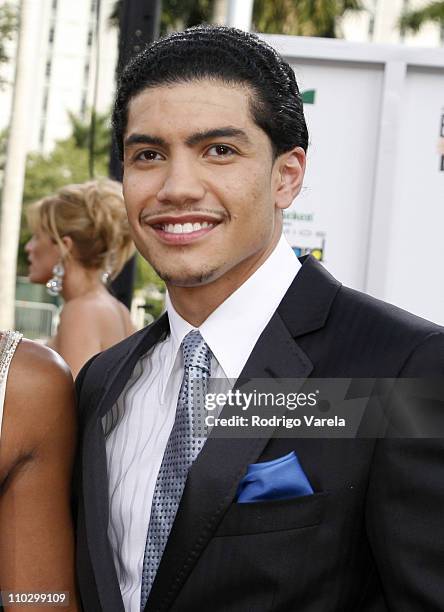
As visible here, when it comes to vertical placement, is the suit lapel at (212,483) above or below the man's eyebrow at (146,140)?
below

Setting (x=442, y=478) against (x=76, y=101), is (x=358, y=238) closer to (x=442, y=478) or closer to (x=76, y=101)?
(x=442, y=478)

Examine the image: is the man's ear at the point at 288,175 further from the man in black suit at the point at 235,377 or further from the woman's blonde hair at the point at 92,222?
the woman's blonde hair at the point at 92,222

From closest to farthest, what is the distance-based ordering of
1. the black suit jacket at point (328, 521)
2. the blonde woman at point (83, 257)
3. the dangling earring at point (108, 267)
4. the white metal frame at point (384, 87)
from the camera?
the black suit jacket at point (328, 521) < the white metal frame at point (384, 87) < the blonde woman at point (83, 257) < the dangling earring at point (108, 267)

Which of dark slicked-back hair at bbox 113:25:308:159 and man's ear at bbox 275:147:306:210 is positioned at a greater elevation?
dark slicked-back hair at bbox 113:25:308:159

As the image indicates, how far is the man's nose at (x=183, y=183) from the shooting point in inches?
78.7

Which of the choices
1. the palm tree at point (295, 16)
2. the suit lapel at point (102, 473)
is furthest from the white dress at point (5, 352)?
the palm tree at point (295, 16)

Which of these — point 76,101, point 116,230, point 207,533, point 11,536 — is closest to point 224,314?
point 207,533

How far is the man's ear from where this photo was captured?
213 cm

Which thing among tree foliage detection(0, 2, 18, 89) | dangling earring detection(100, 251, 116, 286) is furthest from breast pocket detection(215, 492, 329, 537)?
tree foliage detection(0, 2, 18, 89)

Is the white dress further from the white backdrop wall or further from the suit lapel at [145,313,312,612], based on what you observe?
the white backdrop wall

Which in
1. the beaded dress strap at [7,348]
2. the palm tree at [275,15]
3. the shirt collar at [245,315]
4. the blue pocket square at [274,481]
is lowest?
the blue pocket square at [274,481]

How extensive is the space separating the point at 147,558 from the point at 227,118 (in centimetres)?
84

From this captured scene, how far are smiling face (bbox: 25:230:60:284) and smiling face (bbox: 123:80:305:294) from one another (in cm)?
328

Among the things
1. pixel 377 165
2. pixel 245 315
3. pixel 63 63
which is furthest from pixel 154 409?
pixel 63 63
